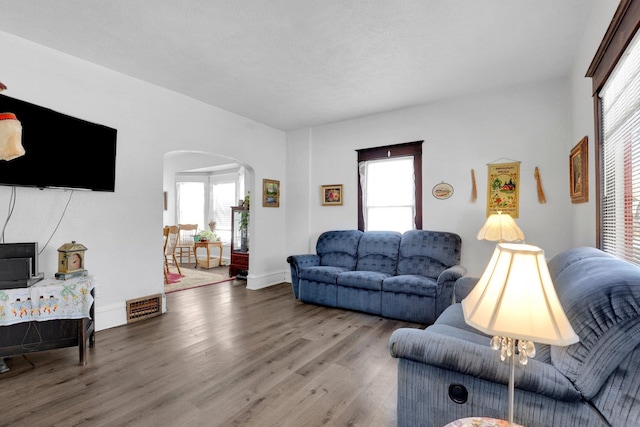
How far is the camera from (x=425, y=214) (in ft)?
14.2

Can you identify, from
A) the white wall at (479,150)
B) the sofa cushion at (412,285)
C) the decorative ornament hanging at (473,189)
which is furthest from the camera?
the decorative ornament hanging at (473,189)

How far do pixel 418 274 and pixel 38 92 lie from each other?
450 centimetres

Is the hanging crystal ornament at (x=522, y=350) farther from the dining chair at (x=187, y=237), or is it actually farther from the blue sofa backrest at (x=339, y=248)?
the dining chair at (x=187, y=237)

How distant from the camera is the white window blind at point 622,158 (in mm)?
1653

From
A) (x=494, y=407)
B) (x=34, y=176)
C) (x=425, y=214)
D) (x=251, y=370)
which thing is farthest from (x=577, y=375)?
(x=34, y=176)

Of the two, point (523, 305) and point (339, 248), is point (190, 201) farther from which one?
point (523, 305)

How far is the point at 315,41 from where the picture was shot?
274 centimetres

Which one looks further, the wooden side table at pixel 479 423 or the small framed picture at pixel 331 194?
the small framed picture at pixel 331 194

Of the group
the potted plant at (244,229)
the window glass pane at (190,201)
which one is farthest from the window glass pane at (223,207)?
the potted plant at (244,229)

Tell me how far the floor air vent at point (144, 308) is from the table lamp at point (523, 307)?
145 inches

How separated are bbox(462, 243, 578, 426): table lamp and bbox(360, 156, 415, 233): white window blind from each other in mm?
3587

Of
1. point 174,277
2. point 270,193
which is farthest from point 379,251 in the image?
point 174,277

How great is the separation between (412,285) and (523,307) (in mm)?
2658

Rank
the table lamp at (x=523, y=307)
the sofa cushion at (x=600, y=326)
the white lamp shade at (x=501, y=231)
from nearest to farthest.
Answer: the table lamp at (x=523, y=307), the sofa cushion at (x=600, y=326), the white lamp shade at (x=501, y=231)
